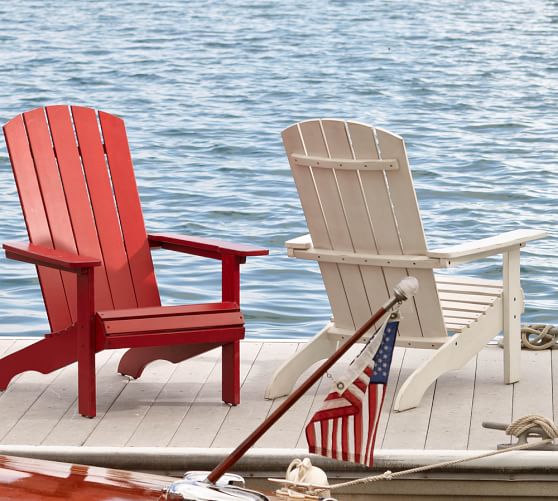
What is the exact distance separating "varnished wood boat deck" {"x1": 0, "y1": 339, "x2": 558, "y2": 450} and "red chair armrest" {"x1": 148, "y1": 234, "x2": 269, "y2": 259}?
46cm

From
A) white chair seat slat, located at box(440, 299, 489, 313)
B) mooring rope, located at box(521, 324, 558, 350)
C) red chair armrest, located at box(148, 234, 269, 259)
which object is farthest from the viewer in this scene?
mooring rope, located at box(521, 324, 558, 350)

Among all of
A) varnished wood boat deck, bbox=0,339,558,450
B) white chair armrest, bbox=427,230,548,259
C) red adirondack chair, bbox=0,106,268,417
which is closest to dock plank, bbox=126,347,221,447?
varnished wood boat deck, bbox=0,339,558,450

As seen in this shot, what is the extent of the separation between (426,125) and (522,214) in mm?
4330

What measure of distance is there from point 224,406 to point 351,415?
4.66ft

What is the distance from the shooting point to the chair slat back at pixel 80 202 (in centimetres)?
454

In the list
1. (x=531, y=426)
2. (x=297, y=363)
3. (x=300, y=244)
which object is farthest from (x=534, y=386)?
(x=300, y=244)

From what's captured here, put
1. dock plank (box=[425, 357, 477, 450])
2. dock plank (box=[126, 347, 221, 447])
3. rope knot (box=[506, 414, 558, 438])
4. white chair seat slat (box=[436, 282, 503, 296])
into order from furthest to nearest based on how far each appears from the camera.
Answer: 1. white chair seat slat (box=[436, 282, 503, 296])
2. dock plank (box=[126, 347, 221, 447])
3. dock plank (box=[425, 357, 477, 450])
4. rope knot (box=[506, 414, 558, 438])

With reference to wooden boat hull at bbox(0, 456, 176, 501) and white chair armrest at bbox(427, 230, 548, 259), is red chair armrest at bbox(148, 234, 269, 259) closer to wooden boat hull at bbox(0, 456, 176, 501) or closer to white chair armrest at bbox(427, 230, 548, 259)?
white chair armrest at bbox(427, 230, 548, 259)

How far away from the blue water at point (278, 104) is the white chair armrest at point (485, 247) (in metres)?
2.23

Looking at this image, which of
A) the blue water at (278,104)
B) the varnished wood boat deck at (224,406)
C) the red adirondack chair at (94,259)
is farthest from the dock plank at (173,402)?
the blue water at (278,104)

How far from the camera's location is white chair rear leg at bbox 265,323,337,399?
441cm

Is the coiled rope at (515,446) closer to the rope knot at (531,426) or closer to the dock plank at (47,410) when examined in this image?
the rope knot at (531,426)

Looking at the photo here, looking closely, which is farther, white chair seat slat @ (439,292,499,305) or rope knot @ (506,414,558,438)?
white chair seat slat @ (439,292,499,305)

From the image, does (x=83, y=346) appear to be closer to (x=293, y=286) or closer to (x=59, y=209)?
(x=59, y=209)
